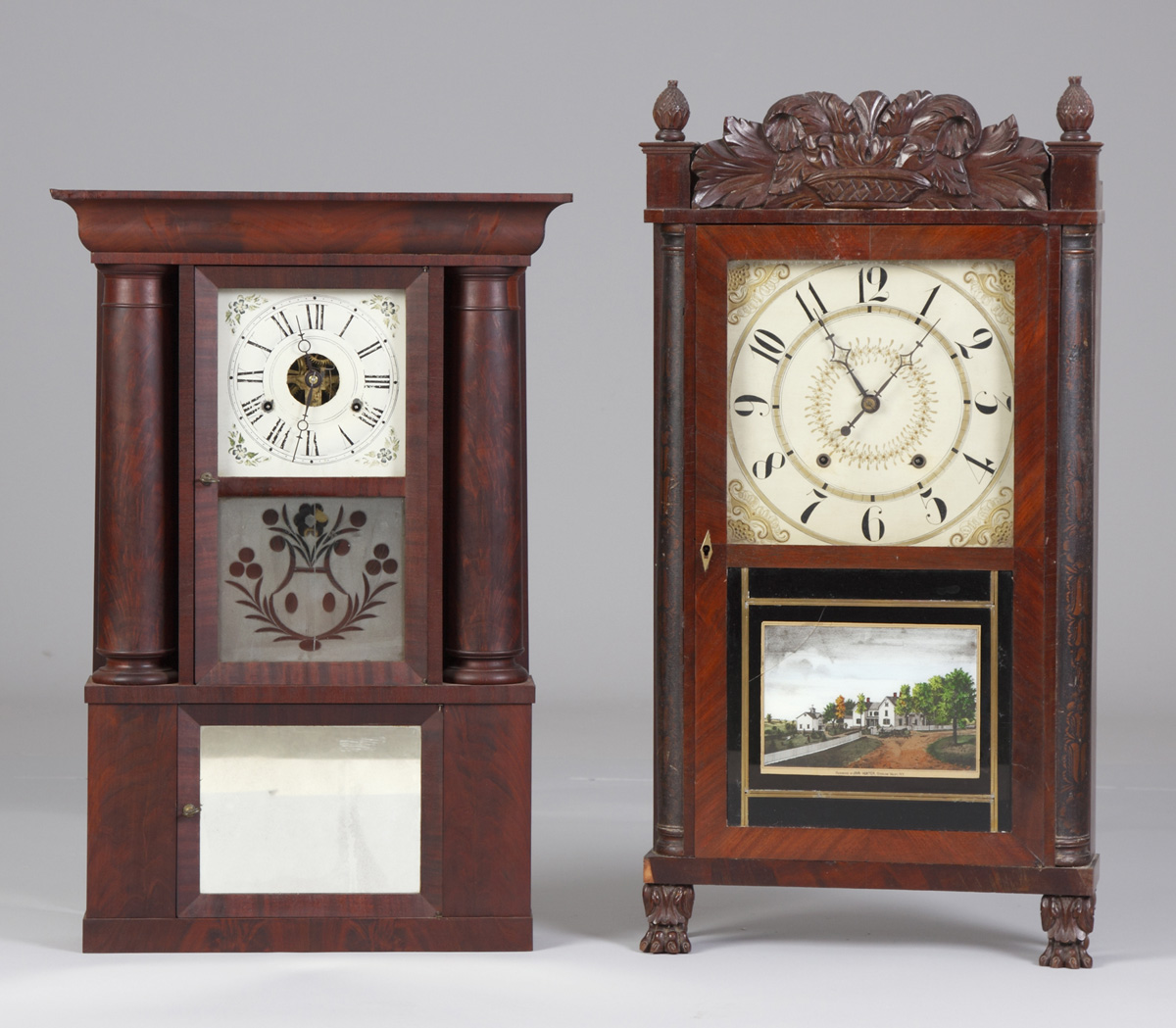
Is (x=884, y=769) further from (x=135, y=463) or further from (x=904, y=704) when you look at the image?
(x=135, y=463)

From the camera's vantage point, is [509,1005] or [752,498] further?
[752,498]

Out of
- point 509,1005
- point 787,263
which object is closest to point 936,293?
point 787,263

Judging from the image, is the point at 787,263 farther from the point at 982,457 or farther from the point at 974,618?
the point at 974,618

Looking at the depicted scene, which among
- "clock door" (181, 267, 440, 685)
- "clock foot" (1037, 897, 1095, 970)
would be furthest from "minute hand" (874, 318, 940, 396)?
"clock foot" (1037, 897, 1095, 970)

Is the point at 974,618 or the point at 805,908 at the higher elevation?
the point at 974,618

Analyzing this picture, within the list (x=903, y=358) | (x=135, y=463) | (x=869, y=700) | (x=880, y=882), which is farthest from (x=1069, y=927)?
(x=135, y=463)

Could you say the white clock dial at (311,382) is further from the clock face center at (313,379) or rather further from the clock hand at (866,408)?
the clock hand at (866,408)

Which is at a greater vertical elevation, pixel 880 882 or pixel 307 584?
pixel 307 584

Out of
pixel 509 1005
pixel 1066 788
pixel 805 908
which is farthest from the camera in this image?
pixel 805 908
